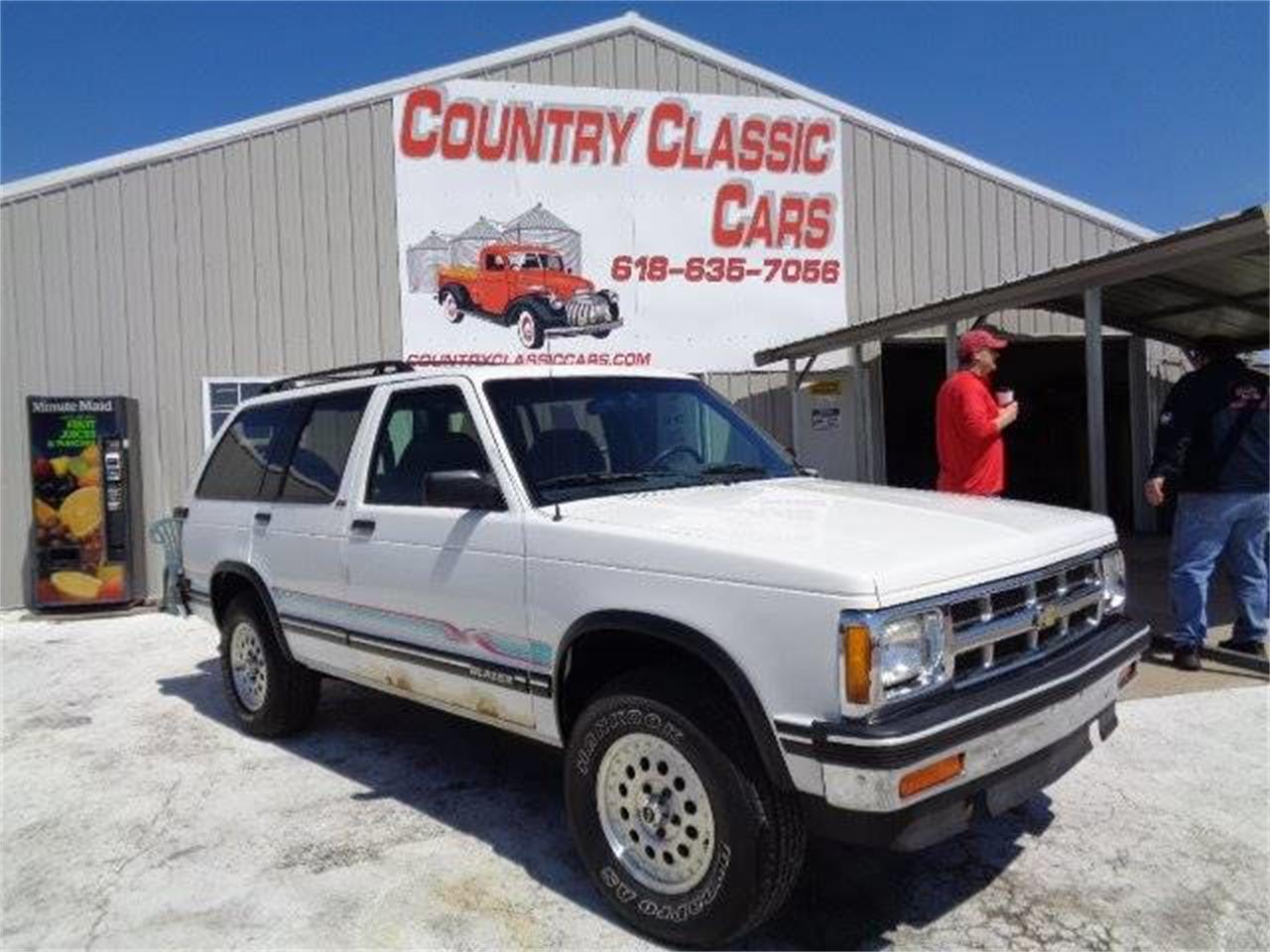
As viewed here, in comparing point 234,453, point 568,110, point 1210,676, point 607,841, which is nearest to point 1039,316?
point 568,110

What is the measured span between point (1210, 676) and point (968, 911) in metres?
3.38

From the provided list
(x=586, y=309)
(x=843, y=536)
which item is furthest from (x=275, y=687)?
(x=586, y=309)

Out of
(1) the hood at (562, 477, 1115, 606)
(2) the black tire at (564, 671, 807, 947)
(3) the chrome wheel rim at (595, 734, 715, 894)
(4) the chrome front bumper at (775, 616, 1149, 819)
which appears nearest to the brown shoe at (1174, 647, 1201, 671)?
(1) the hood at (562, 477, 1115, 606)

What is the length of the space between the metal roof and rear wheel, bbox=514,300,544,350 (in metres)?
2.70

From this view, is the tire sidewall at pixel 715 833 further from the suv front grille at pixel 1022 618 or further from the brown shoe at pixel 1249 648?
the brown shoe at pixel 1249 648

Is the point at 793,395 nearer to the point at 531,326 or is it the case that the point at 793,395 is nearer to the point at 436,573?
the point at 531,326

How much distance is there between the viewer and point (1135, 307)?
11.4 metres

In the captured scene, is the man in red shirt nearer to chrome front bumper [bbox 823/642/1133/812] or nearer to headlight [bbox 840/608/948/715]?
chrome front bumper [bbox 823/642/1133/812]

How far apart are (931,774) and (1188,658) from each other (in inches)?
161

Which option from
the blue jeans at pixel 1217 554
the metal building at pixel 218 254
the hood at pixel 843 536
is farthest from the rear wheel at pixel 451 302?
the hood at pixel 843 536

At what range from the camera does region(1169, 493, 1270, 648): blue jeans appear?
5773mm

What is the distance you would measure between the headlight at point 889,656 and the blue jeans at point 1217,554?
3.87 metres

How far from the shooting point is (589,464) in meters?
3.87

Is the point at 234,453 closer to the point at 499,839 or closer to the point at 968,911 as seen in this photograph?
the point at 499,839
